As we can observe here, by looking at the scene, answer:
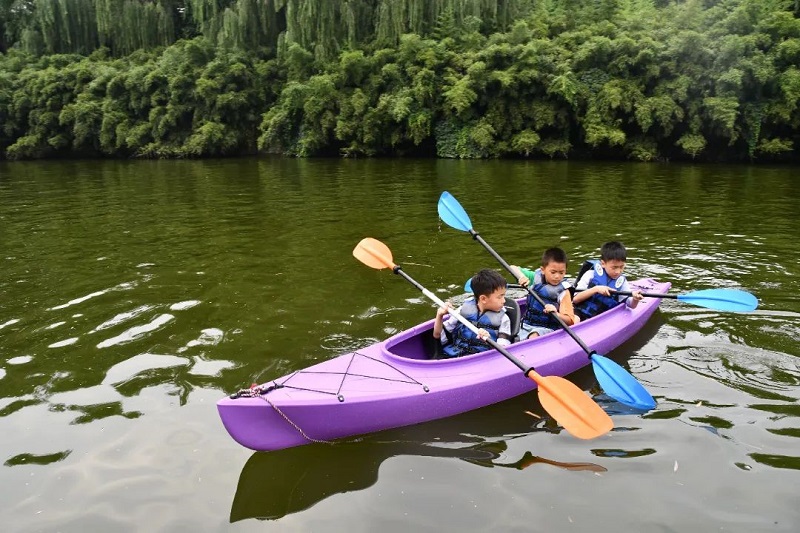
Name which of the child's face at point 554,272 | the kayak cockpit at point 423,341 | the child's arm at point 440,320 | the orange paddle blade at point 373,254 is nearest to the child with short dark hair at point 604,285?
the child's face at point 554,272

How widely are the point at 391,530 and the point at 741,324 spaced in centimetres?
394

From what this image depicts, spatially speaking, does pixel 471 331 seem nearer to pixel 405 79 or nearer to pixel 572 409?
pixel 572 409

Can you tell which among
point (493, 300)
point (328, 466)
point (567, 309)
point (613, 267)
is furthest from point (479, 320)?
point (328, 466)

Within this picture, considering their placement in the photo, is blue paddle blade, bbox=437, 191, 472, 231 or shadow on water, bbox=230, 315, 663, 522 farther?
blue paddle blade, bbox=437, 191, 472, 231

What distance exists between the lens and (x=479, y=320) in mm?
4270

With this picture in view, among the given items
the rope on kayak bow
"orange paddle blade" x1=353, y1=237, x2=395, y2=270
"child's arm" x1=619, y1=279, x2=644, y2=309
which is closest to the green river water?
the rope on kayak bow

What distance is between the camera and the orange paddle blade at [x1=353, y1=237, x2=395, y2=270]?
5285 mm

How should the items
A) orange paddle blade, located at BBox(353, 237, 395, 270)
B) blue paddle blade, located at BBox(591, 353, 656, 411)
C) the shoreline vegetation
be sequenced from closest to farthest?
1. blue paddle blade, located at BBox(591, 353, 656, 411)
2. orange paddle blade, located at BBox(353, 237, 395, 270)
3. the shoreline vegetation

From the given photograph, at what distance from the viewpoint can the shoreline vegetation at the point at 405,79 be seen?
18.7m

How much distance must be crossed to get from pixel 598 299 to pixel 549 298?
54 centimetres

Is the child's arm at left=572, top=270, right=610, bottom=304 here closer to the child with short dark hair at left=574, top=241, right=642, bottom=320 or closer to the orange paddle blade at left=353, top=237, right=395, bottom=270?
the child with short dark hair at left=574, top=241, right=642, bottom=320

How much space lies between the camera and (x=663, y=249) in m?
7.95

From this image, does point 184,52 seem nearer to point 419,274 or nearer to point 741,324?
point 419,274

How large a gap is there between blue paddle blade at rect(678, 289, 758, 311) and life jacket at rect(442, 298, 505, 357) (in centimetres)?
168
